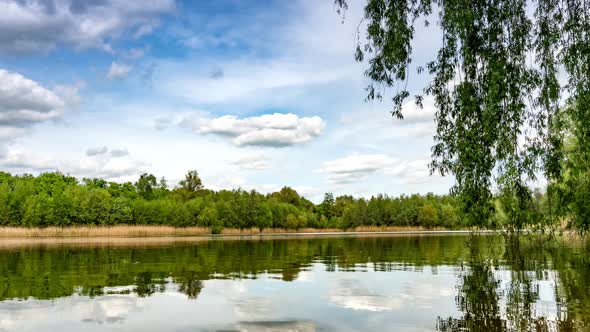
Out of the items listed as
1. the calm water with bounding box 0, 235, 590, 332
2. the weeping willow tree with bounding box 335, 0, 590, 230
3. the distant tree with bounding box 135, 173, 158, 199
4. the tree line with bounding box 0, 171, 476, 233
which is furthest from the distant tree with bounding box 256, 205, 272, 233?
the weeping willow tree with bounding box 335, 0, 590, 230

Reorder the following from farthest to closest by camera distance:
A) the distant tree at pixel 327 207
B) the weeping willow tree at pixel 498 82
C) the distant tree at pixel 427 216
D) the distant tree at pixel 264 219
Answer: the distant tree at pixel 327 207
the distant tree at pixel 427 216
the distant tree at pixel 264 219
the weeping willow tree at pixel 498 82

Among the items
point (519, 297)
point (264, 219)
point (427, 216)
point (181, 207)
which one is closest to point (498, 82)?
point (519, 297)

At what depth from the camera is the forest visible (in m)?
104

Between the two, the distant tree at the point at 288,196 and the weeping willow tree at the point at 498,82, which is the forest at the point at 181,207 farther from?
the weeping willow tree at the point at 498,82

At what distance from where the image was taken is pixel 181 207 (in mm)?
124125

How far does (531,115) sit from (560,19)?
2634 mm

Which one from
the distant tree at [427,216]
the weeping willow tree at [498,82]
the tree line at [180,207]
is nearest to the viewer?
the weeping willow tree at [498,82]

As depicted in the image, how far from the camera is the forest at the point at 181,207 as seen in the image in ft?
341

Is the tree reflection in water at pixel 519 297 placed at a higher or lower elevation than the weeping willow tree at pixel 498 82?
lower

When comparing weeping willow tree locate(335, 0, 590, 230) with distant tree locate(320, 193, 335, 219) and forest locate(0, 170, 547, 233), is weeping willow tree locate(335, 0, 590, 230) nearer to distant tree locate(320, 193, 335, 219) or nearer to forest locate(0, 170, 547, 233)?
forest locate(0, 170, 547, 233)

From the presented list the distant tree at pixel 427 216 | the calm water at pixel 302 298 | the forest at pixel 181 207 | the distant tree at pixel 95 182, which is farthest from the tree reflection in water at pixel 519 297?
the distant tree at pixel 95 182

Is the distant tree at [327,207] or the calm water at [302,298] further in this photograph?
the distant tree at [327,207]

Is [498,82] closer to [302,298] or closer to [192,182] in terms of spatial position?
[302,298]

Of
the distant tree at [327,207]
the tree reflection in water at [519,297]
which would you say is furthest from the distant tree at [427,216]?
the tree reflection in water at [519,297]
